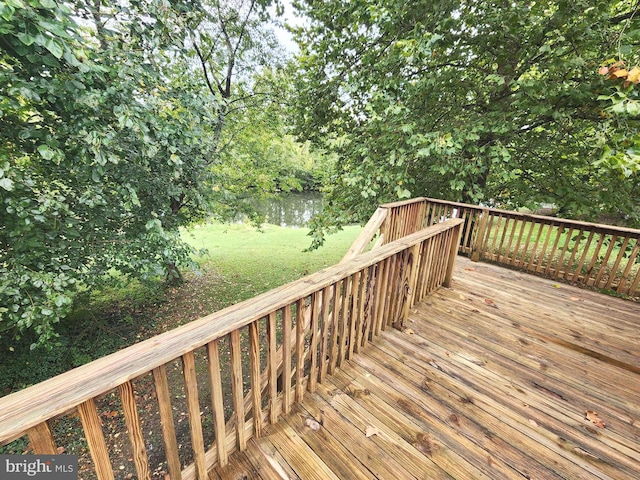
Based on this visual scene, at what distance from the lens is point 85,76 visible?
218 centimetres

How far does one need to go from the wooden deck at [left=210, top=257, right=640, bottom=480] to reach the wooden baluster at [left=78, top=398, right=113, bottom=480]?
632mm

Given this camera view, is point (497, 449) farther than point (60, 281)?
No

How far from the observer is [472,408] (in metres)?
1.87

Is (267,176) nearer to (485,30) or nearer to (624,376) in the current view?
(485,30)

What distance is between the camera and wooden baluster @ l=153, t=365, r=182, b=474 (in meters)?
1.07

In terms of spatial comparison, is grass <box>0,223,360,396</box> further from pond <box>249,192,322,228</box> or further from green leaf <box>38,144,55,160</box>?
pond <box>249,192,322,228</box>

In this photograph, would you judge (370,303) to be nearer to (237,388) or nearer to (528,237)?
(237,388)

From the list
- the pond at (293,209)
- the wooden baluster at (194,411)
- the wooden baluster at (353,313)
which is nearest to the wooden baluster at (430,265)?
the wooden baluster at (353,313)

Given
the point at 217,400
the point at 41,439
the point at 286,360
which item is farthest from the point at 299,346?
the point at 41,439

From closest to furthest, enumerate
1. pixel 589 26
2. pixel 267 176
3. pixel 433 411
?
pixel 433 411, pixel 589 26, pixel 267 176

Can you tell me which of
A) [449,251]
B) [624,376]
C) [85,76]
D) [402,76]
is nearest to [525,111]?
[402,76]

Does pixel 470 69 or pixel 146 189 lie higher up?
pixel 470 69

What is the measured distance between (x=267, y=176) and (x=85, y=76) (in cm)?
551

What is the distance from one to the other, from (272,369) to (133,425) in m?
0.73
